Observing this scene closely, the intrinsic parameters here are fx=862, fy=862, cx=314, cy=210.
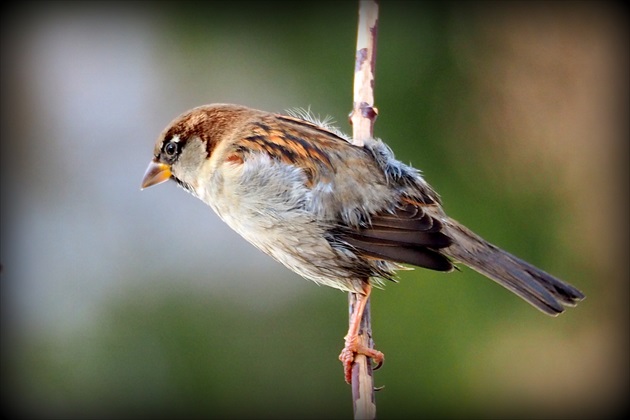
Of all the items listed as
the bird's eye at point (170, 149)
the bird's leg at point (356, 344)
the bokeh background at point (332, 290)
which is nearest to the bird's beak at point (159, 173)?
the bird's eye at point (170, 149)

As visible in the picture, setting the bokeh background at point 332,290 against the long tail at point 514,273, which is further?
the bokeh background at point 332,290

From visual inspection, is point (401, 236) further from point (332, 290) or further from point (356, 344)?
point (332, 290)

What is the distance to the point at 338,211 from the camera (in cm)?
328

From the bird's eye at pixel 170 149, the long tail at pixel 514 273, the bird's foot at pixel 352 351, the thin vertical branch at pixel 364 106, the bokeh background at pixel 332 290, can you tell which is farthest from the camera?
the bokeh background at pixel 332 290

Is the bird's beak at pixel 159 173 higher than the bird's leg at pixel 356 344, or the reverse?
the bird's beak at pixel 159 173

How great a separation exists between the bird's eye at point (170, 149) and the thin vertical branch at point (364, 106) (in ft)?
2.46

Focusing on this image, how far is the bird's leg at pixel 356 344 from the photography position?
11.2 ft

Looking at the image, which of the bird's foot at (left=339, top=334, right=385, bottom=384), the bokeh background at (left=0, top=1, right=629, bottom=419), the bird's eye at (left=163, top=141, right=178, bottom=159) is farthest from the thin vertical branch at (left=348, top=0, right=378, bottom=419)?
the bokeh background at (left=0, top=1, right=629, bottom=419)

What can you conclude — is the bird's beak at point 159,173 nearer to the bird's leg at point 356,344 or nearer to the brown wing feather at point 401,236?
the brown wing feather at point 401,236

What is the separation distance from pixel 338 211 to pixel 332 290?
2146 mm

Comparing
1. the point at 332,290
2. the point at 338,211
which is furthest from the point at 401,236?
the point at 332,290

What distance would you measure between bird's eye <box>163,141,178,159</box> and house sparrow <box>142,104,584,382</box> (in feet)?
0.33

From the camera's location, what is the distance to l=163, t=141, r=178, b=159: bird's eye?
3592 mm

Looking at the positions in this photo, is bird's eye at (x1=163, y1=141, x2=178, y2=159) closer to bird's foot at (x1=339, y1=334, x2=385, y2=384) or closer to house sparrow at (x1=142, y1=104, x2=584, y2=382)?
house sparrow at (x1=142, y1=104, x2=584, y2=382)
